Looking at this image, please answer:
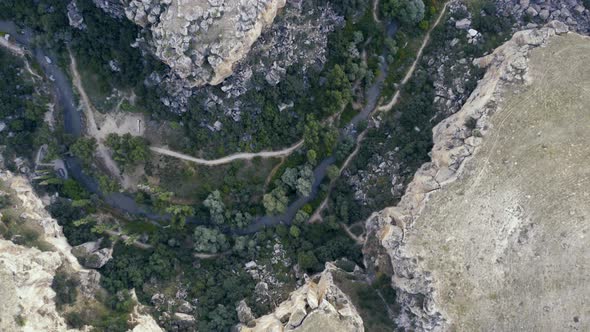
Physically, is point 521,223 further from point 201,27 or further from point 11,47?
point 11,47

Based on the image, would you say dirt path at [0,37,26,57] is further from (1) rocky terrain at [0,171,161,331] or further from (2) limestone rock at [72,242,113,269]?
(2) limestone rock at [72,242,113,269]

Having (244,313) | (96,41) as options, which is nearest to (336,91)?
(244,313)

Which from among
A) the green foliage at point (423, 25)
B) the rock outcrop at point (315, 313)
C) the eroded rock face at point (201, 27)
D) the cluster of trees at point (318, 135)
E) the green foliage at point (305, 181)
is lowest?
the rock outcrop at point (315, 313)

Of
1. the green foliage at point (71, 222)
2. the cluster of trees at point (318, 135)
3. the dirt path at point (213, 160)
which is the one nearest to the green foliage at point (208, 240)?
the dirt path at point (213, 160)

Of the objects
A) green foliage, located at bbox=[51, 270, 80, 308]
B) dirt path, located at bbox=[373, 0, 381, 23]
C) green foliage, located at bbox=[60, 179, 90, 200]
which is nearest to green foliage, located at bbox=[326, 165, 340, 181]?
dirt path, located at bbox=[373, 0, 381, 23]

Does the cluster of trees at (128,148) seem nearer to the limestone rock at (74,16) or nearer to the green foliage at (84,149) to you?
the green foliage at (84,149)
